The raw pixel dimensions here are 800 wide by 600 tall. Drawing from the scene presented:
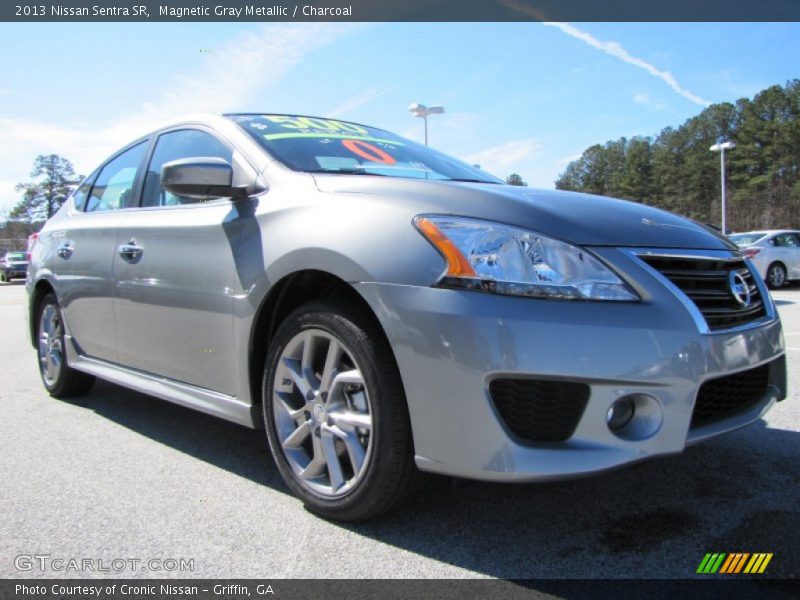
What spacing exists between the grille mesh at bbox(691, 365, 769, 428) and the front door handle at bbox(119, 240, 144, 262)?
8.41 feet

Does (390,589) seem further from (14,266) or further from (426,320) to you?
(14,266)

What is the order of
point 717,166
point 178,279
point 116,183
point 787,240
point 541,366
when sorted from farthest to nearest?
1. point 717,166
2. point 787,240
3. point 116,183
4. point 178,279
5. point 541,366

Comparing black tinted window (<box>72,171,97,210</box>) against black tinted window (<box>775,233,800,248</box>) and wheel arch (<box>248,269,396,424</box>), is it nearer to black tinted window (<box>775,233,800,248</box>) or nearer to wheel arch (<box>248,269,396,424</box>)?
wheel arch (<box>248,269,396,424</box>)

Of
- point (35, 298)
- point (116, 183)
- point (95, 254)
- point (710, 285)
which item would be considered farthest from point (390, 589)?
point (35, 298)

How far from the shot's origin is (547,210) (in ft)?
6.69

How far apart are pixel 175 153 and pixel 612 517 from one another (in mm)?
2704

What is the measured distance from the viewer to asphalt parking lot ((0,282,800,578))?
1960 millimetres

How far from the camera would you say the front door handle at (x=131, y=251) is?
313 centimetres

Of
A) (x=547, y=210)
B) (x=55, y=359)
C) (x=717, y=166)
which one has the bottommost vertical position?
(x=55, y=359)

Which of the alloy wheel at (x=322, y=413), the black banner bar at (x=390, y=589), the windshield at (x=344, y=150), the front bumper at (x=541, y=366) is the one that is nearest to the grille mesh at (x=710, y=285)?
the front bumper at (x=541, y=366)

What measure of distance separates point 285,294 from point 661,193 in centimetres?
7547

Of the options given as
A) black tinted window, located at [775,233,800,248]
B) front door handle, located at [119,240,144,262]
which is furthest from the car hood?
black tinted window, located at [775,233,800,248]

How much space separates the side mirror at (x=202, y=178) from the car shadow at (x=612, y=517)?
1244 millimetres

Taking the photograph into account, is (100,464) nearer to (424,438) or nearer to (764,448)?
(424,438)
